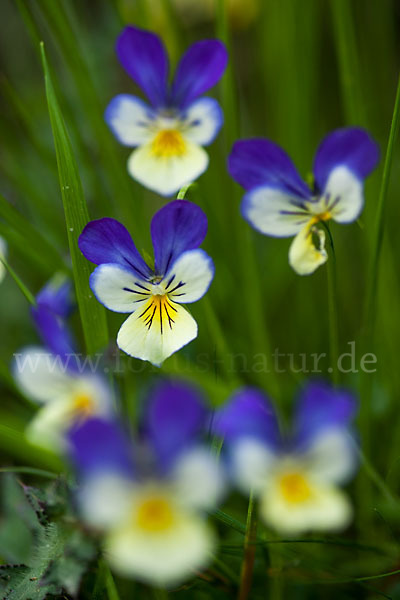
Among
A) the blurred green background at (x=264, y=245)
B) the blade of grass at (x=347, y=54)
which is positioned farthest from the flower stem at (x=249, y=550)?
the blade of grass at (x=347, y=54)

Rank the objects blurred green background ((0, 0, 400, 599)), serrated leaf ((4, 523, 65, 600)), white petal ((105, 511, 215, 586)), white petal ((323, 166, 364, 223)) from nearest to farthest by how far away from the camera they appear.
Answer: white petal ((105, 511, 215, 586)) → serrated leaf ((4, 523, 65, 600)) → white petal ((323, 166, 364, 223)) → blurred green background ((0, 0, 400, 599))

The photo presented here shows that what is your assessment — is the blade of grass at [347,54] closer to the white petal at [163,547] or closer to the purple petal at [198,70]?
the purple petal at [198,70]

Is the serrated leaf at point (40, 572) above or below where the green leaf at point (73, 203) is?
below

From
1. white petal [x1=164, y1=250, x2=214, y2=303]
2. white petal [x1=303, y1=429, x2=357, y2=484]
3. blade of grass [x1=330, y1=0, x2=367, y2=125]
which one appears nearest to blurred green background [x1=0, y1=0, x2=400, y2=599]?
blade of grass [x1=330, y1=0, x2=367, y2=125]

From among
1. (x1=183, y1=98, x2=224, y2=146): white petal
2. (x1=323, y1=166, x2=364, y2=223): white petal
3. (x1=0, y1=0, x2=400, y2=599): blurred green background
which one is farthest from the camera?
(x1=0, y1=0, x2=400, y2=599): blurred green background

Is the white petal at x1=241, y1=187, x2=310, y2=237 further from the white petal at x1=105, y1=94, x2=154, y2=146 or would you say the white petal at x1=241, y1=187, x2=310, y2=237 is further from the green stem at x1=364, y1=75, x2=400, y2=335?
the white petal at x1=105, y1=94, x2=154, y2=146

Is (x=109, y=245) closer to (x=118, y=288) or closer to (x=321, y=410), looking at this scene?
(x=118, y=288)

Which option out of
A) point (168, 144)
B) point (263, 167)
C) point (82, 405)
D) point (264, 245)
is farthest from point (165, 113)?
point (264, 245)
